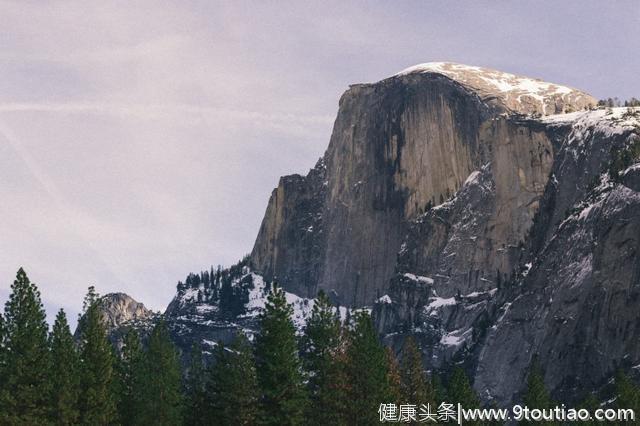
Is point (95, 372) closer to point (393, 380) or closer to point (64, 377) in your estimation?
point (64, 377)

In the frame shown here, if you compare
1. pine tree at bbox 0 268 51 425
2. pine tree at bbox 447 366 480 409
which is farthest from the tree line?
pine tree at bbox 447 366 480 409

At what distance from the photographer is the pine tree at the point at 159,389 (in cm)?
11294

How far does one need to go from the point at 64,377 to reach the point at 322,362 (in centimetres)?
2612

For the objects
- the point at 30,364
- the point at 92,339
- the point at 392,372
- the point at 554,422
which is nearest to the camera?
the point at 30,364

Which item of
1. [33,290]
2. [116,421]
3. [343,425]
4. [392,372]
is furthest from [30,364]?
[392,372]

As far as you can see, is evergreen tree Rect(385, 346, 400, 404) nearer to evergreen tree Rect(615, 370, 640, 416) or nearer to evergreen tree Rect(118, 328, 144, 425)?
evergreen tree Rect(118, 328, 144, 425)

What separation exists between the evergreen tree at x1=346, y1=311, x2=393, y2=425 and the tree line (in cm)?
10

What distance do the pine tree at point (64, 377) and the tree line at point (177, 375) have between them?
0.10m

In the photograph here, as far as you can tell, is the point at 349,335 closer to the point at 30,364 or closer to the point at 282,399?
the point at 282,399

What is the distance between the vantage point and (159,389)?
114 metres

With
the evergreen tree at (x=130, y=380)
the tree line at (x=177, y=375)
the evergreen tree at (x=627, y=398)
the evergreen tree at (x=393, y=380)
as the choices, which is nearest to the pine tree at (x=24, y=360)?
the tree line at (x=177, y=375)

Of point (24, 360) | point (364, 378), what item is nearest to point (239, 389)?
point (364, 378)

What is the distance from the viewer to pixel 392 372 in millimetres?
124500

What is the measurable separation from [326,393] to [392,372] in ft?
54.6
